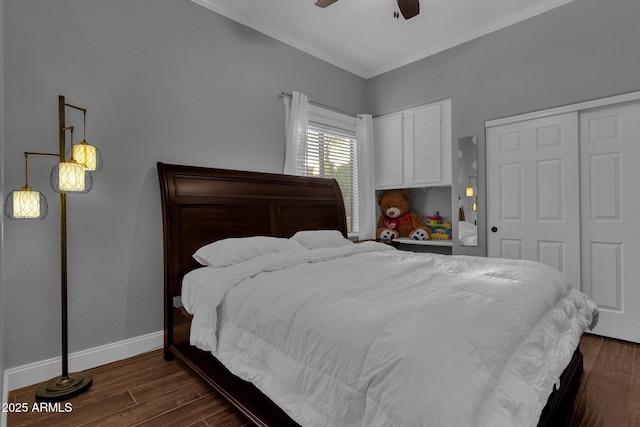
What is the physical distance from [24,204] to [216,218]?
3.86 feet

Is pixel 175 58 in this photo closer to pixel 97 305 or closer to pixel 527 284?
pixel 97 305

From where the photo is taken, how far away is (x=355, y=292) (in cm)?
149

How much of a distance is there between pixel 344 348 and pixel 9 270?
7.06ft

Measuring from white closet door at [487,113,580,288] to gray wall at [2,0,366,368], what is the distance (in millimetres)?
2543

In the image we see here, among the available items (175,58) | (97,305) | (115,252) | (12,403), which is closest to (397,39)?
(175,58)

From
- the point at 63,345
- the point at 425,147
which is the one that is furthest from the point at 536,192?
the point at 63,345

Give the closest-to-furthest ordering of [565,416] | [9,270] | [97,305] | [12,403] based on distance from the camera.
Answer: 1. [565,416]
2. [12,403]
3. [9,270]
4. [97,305]

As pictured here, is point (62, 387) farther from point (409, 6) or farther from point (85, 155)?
point (409, 6)

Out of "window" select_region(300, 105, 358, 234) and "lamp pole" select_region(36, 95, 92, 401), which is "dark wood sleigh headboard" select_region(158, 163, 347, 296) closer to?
"window" select_region(300, 105, 358, 234)

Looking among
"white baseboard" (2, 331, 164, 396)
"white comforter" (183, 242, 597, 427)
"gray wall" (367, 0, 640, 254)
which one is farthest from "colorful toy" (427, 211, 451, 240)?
"white baseboard" (2, 331, 164, 396)

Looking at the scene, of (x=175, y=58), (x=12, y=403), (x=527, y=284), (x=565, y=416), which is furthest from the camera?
(x=175, y=58)

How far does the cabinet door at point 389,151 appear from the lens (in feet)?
14.0

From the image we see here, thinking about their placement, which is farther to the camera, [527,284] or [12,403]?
[12,403]

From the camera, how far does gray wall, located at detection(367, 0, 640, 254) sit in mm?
2727
